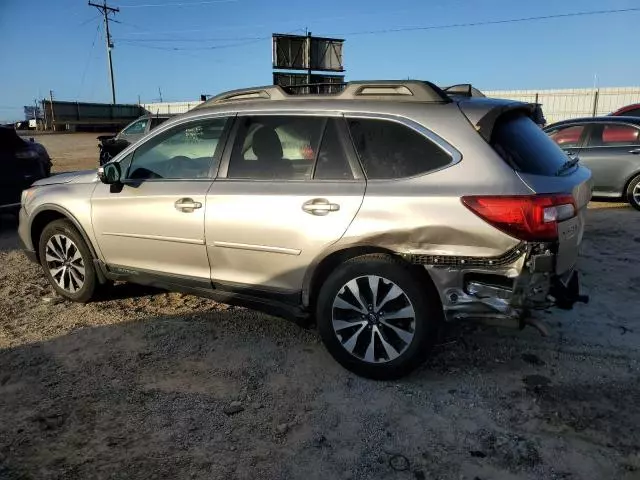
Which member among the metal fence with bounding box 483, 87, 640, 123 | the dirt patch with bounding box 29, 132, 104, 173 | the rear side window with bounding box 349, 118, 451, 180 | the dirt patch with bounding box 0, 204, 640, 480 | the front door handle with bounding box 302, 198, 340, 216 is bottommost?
the dirt patch with bounding box 0, 204, 640, 480

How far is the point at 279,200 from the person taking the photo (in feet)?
11.6

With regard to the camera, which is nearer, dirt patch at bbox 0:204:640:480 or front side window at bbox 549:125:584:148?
dirt patch at bbox 0:204:640:480

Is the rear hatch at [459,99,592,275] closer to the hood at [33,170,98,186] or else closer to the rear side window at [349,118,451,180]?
the rear side window at [349,118,451,180]

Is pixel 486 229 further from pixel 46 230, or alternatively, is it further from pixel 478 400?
pixel 46 230

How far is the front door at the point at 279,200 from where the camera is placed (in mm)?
3398

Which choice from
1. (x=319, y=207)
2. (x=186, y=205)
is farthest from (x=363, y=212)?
(x=186, y=205)

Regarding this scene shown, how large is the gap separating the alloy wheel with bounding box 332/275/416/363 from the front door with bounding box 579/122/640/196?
7059 mm

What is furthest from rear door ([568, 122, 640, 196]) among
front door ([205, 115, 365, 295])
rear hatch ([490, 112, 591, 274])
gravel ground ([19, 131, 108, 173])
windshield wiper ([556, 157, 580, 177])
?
gravel ground ([19, 131, 108, 173])

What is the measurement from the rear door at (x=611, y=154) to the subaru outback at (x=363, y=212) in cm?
609

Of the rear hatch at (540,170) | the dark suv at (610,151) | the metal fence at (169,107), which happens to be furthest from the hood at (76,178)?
the metal fence at (169,107)

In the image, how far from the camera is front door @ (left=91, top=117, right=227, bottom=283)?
3.97m

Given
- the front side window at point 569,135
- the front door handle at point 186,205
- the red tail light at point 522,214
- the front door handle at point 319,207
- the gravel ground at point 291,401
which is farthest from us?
the front side window at point 569,135

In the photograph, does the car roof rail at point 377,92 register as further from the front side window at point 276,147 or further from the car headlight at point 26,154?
the car headlight at point 26,154

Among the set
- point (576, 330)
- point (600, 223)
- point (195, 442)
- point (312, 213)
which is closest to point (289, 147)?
point (312, 213)
